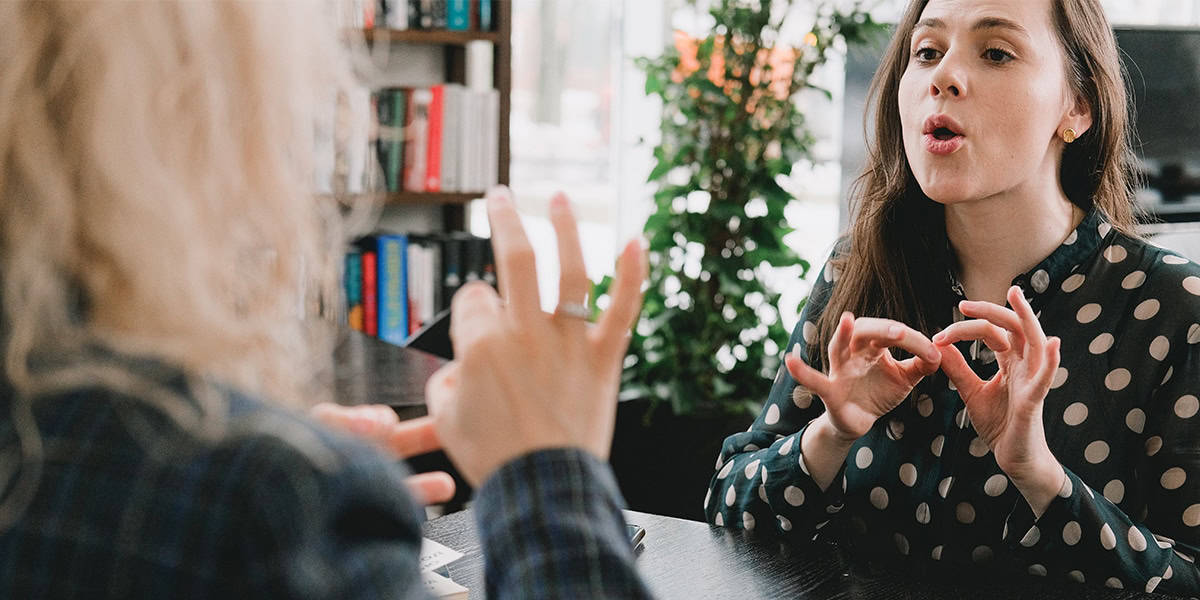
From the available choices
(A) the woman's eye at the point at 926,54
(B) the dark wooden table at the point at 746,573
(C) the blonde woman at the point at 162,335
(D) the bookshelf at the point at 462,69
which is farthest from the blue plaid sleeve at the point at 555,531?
(D) the bookshelf at the point at 462,69

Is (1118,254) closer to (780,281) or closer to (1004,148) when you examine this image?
(1004,148)

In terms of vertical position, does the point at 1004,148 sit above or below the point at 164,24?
below

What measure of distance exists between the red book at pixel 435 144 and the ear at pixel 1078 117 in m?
2.16

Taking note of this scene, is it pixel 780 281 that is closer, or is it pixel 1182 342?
pixel 1182 342

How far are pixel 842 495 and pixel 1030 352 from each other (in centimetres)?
37

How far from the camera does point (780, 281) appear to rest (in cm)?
364

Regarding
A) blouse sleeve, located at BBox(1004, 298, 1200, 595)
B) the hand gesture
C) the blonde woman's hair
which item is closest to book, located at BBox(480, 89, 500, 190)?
the hand gesture

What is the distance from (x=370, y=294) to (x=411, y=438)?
2.70 metres

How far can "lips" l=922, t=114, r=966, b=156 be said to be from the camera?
1.57 m

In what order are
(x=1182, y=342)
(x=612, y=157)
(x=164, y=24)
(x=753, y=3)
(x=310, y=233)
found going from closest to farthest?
(x=164, y=24), (x=310, y=233), (x=1182, y=342), (x=753, y=3), (x=612, y=157)

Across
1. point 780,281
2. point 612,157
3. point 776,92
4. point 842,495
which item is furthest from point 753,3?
point 842,495

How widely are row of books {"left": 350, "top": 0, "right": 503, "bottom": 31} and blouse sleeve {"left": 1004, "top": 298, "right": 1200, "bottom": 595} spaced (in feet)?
7.95

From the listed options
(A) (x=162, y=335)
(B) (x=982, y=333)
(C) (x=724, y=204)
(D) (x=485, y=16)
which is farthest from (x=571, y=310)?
(D) (x=485, y=16)

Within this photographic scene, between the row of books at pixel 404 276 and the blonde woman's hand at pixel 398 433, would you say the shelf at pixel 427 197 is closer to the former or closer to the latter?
the row of books at pixel 404 276
